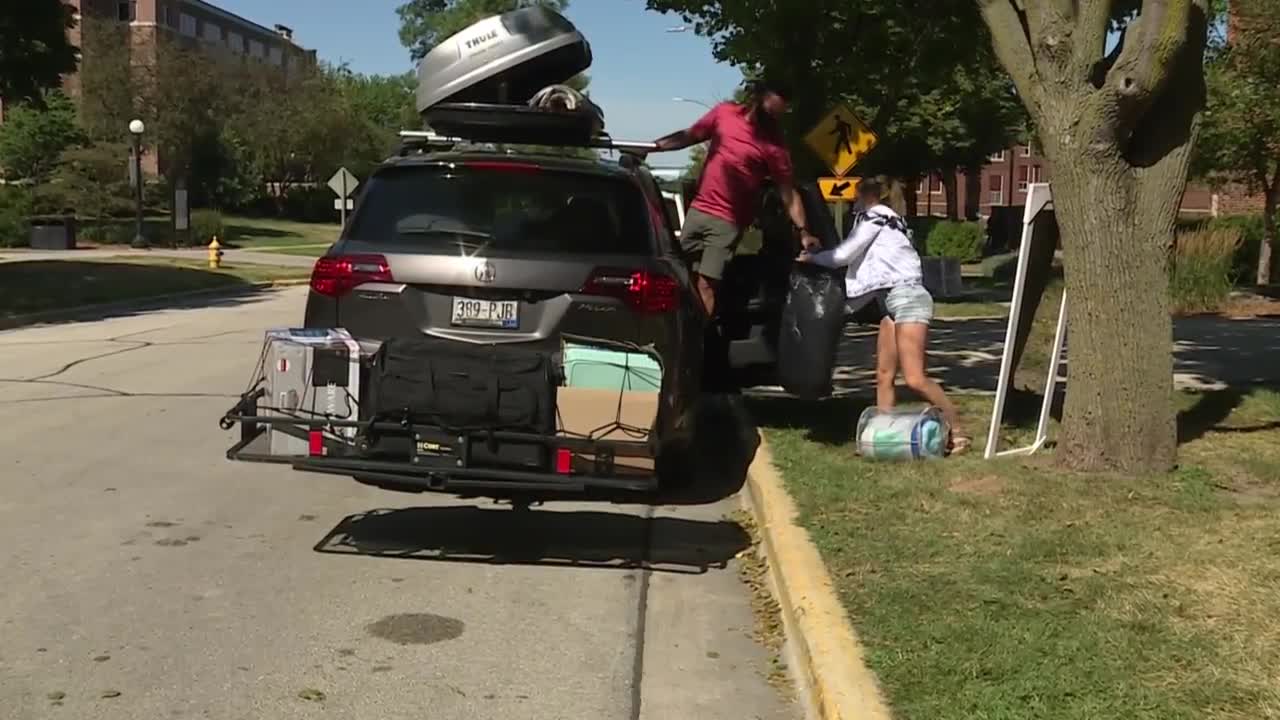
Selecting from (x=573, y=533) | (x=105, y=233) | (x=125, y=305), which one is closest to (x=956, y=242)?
(x=125, y=305)

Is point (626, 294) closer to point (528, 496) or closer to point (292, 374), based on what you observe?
point (528, 496)

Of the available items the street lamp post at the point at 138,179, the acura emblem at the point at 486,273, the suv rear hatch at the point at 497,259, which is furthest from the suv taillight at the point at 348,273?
the street lamp post at the point at 138,179

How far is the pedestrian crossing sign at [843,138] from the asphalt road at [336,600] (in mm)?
7544

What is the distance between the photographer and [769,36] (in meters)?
17.8

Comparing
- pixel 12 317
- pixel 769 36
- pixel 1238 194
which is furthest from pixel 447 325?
pixel 1238 194

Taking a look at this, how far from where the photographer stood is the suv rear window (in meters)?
6.76

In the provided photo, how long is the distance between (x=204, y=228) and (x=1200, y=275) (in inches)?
1333

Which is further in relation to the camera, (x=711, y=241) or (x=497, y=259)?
(x=711, y=241)

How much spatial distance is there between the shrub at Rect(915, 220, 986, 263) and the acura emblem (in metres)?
35.5

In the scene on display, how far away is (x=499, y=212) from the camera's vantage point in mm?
6812

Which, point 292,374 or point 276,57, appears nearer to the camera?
point 292,374

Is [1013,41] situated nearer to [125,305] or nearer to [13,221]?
[125,305]

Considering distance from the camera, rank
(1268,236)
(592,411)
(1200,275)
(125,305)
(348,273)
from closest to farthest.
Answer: (592,411)
(348,273)
(1200,275)
(125,305)
(1268,236)

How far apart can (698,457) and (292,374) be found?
12.1 ft
